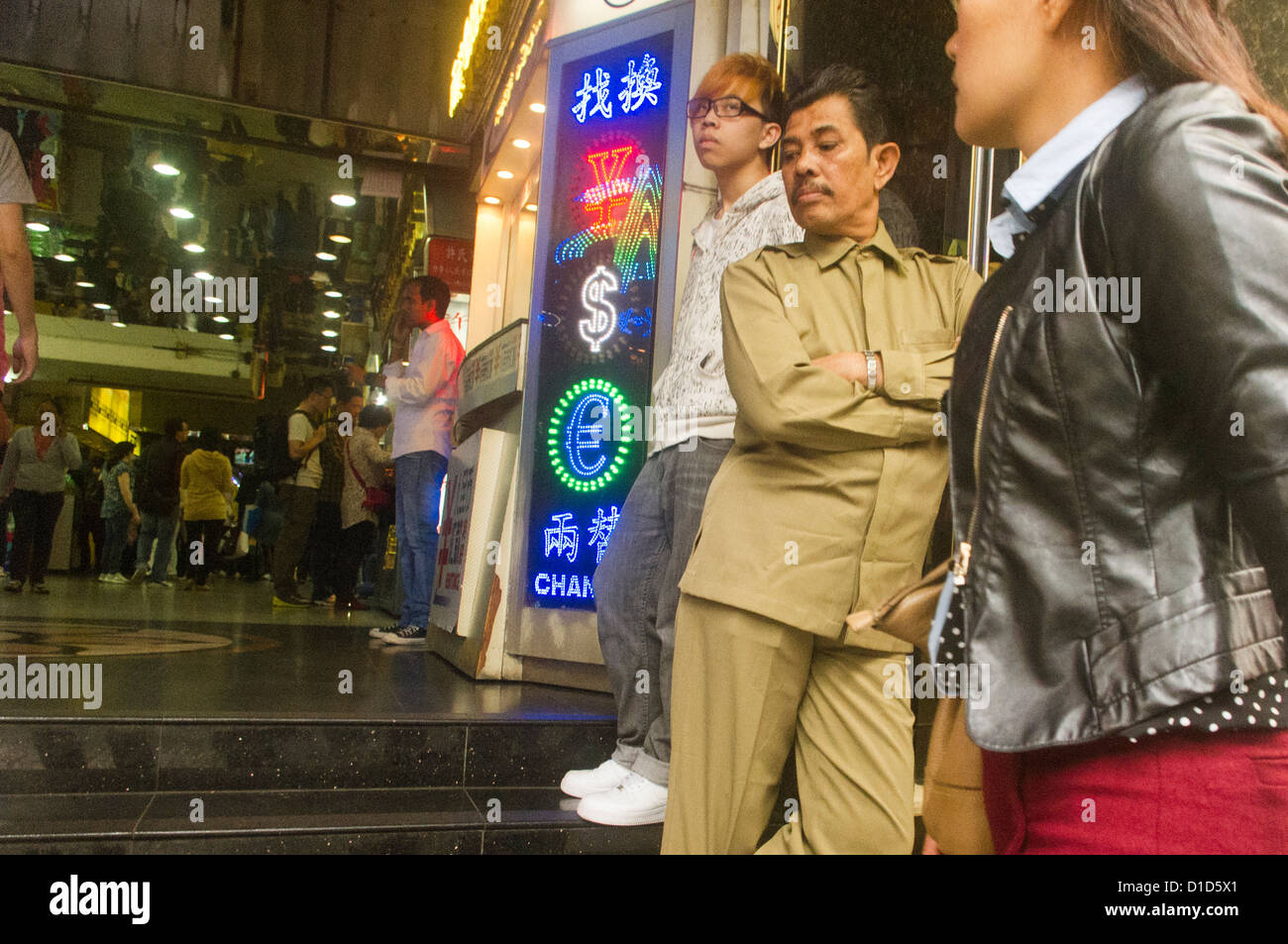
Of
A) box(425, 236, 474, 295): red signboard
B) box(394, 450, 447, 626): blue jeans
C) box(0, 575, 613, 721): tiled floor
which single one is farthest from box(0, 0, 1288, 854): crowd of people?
box(425, 236, 474, 295): red signboard

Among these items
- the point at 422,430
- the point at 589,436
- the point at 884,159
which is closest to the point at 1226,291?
the point at 884,159

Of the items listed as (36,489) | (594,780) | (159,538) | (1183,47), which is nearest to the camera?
(1183,47)

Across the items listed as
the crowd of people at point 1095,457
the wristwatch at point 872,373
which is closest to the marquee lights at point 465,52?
the wristwatch at point 872,373

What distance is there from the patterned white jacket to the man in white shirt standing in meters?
2.92

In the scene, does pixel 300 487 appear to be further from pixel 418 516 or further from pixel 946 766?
pixel 946 766

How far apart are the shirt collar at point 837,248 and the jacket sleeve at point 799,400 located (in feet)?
0.78

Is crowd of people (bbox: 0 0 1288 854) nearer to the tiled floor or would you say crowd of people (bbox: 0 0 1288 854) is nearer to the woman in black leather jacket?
the woman in black leather jacket

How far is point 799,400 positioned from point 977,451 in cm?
89

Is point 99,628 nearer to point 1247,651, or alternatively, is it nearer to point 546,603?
point 546,603

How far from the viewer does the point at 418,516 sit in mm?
5676

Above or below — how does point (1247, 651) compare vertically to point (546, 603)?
above
